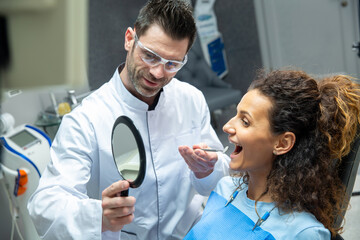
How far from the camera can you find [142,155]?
0.95 meters

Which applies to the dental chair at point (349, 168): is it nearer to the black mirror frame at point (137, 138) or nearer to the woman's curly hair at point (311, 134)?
the woman's curly hair at point (311, 134)

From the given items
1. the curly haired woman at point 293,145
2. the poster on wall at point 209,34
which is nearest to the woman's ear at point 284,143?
the curly haired woman at point 293,145

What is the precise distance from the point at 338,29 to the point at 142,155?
2.98m

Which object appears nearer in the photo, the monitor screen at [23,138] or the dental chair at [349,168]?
the dental chair at [349,168]

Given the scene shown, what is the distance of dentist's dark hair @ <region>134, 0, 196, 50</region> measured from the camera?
1.22 metres

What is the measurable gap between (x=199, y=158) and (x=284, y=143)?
0.82 ft

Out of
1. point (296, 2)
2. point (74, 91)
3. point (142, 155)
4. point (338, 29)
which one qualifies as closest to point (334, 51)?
point (338, 29)

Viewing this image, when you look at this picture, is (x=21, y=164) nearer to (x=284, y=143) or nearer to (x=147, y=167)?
(x=147, y=167)

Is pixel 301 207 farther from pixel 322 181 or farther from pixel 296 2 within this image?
pixel 296 2

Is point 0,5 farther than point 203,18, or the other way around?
point 203,18

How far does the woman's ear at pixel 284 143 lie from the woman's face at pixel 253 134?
0.01 m

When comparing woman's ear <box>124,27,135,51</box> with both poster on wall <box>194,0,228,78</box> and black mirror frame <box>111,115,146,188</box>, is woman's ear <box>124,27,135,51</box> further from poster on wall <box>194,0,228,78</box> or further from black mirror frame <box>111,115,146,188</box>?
poster on wall <box>194,0,228,78</box>

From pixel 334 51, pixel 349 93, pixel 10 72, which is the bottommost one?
pixel 334 51

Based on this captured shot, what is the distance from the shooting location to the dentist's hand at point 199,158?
1131mm
